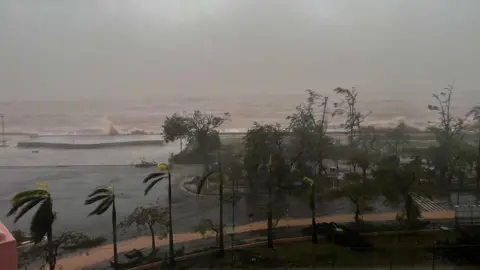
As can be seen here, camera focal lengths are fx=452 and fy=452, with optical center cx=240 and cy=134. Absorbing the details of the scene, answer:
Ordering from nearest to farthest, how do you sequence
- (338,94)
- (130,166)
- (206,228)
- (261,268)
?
(261,268)
(206,228)
(130,166)
(338,94)

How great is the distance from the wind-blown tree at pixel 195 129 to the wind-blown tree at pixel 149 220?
36.4 inches

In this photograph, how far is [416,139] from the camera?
582 centimetres

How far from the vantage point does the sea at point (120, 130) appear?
16.7ft

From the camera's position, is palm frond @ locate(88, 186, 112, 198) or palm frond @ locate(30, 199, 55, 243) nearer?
palm frond @ locate(30, 199, 55, 243)

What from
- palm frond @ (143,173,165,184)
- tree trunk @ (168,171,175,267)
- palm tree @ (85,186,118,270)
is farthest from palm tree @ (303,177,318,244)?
palm tree @ (85,186,118,270)

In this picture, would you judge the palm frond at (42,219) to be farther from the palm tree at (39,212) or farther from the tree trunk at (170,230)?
the tree trunk at (170,230)

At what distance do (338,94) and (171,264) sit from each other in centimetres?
292

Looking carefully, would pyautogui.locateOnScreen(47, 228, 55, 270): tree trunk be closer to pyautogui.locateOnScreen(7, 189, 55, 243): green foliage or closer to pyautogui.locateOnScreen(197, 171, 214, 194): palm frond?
pyautogui.locateOnScreen(7, 189, 55, 243): green foliage

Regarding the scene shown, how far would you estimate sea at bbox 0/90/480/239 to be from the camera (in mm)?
5102

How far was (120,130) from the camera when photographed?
5.54 meters

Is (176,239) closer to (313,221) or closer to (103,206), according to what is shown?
(103,206)

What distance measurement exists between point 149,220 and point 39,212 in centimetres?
113

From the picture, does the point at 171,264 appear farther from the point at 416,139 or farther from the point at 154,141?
the point at 416,139

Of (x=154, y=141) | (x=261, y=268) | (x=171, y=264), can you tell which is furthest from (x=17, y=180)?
(x=261, y=268)
